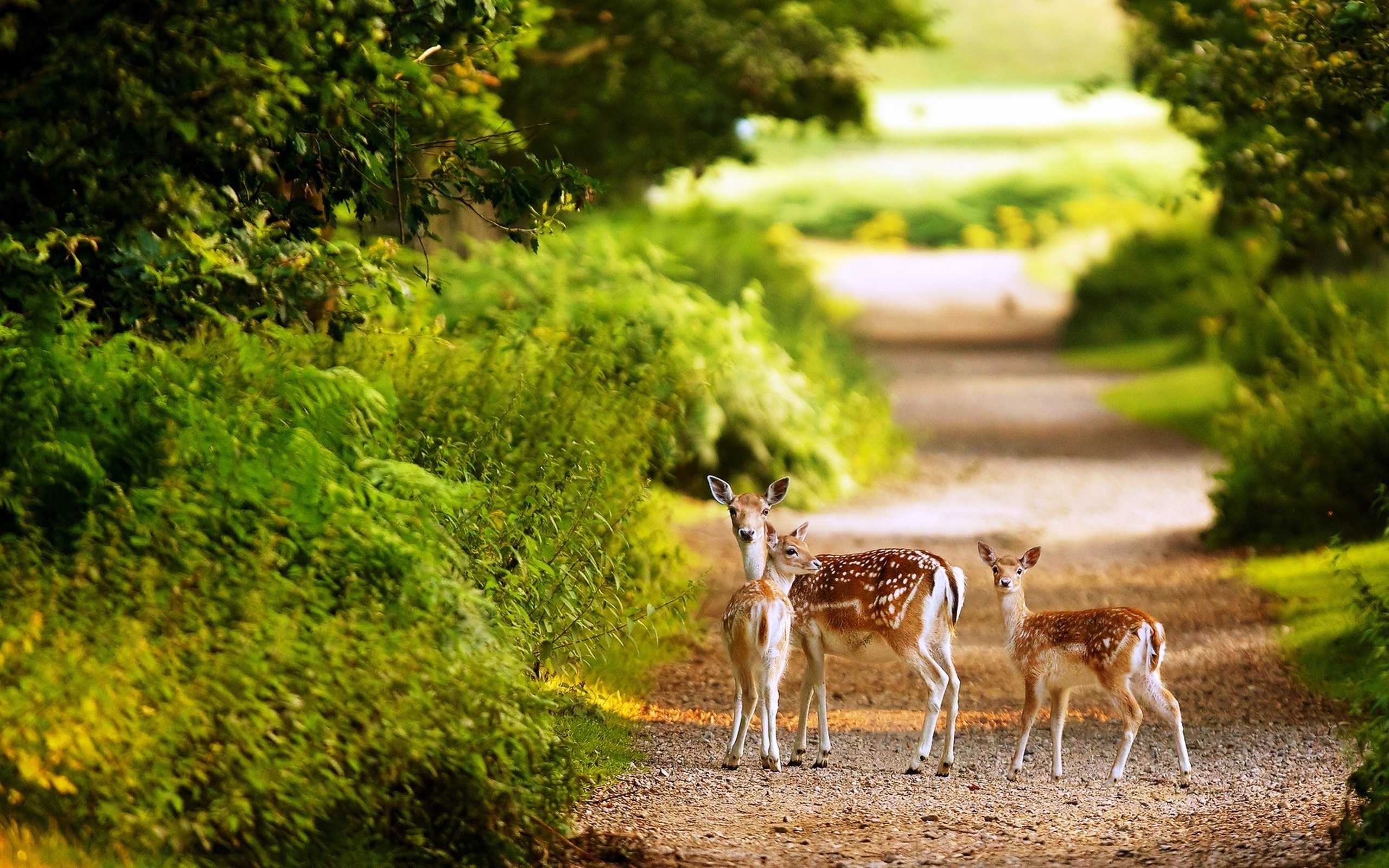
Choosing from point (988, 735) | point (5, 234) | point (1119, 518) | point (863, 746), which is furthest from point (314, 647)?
point (1119, 518)

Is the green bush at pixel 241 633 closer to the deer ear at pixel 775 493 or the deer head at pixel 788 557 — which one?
the deer head at pixel 788 557

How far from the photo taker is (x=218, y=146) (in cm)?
638

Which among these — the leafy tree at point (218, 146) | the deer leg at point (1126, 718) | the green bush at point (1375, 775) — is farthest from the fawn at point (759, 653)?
the green bush at point (1375, 775)

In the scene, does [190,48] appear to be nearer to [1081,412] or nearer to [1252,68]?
[1252,68]

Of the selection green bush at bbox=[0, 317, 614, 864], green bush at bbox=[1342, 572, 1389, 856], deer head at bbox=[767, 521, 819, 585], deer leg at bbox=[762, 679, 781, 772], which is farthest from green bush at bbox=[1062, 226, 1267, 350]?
green bush at bbox=[0, 317, 614, 864]

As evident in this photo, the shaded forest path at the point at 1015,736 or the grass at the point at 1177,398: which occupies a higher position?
the shaded forest path at the point at 1015,736

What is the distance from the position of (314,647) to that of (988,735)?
429 cm

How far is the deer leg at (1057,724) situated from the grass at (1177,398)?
13.2m

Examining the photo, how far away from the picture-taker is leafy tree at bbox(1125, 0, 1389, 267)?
816 centimetres

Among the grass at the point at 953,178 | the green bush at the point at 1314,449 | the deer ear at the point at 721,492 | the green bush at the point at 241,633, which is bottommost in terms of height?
the grass at the point at 953,178

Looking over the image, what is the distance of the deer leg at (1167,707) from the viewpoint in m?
7.51

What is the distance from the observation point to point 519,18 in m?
8.69

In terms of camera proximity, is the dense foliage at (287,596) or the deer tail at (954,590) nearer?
the dense foliage at (287,596)

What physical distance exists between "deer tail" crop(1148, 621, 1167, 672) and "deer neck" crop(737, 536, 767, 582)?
5.96 ft
